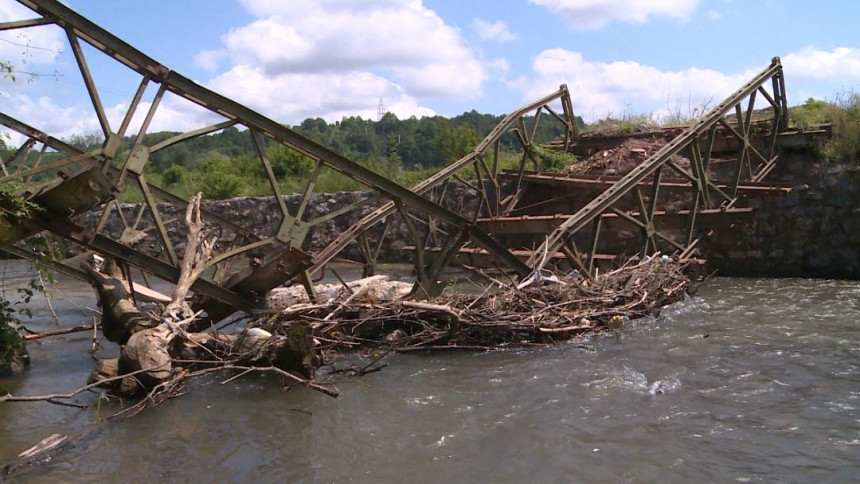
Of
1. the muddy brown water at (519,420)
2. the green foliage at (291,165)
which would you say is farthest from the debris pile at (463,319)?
the green foliage at (291,165)

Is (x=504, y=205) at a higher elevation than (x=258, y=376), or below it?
higher

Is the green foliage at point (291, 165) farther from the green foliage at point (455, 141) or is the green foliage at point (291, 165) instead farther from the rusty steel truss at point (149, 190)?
the rusty steel truss at point (149, 190)

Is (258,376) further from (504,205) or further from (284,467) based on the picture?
(504,205)

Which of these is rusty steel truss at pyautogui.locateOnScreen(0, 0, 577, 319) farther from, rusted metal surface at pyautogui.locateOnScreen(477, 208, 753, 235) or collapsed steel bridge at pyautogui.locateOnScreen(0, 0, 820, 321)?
rusted metal surface at pyautogui.locateOnScreen(477, 208, 753, 235)

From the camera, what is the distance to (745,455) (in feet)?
16.5

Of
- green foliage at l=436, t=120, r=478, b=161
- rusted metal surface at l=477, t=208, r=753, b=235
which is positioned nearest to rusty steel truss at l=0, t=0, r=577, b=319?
rusted metal surface at l=477, t=208, r=753, b=235

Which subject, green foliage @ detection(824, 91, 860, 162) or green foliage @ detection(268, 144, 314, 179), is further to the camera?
green foliage @ detection(268, 144, 314, 179)

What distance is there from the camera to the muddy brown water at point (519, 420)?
4.93 meters

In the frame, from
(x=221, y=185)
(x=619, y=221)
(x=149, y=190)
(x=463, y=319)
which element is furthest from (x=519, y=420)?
(x=221, y=185)

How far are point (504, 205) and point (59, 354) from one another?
8.96 m

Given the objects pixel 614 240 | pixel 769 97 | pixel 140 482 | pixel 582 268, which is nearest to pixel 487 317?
pixel 582 268

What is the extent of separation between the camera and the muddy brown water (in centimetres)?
493

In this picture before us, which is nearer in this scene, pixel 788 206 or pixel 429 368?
pixel 429 368

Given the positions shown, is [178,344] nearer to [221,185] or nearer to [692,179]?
[692,179]
